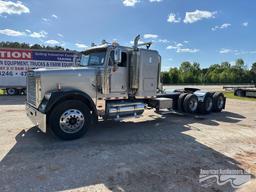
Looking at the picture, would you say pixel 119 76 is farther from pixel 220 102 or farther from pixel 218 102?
pixel 220 102

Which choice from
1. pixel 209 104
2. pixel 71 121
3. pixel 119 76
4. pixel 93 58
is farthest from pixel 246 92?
pixel 71 121

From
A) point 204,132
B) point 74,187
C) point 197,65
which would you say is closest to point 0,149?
point 74,187

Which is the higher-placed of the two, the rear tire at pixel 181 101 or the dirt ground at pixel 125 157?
the rear tire at pixel 181 101

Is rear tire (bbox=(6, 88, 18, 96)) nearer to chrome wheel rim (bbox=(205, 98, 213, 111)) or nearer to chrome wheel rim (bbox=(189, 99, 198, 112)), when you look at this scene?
chrome wheel rim (bbox=(189, 99, 198, 112))

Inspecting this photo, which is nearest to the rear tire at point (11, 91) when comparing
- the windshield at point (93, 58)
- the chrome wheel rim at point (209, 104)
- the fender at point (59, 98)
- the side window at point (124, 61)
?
the windshield at point (93, 58)

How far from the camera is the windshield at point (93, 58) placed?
777 cm

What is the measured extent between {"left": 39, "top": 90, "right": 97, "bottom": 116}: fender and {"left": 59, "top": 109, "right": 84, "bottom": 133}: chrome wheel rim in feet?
1.32

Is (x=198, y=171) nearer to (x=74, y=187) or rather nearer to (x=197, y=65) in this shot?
(x=74, y=187)

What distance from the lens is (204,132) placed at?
7793mm

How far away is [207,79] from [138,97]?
240ft

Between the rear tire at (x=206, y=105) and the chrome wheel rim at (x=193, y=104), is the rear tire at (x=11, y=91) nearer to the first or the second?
the chrome wheel rim at (x=193, y=104)

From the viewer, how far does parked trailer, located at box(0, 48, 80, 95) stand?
20406 millimetres

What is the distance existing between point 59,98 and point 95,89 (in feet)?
4.57

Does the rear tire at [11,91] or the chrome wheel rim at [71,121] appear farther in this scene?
the rear tire at [11,91]
